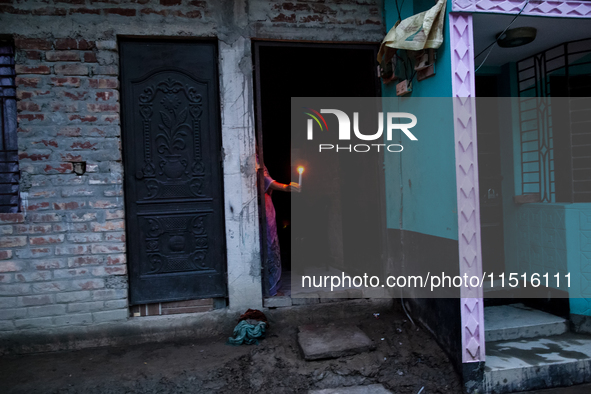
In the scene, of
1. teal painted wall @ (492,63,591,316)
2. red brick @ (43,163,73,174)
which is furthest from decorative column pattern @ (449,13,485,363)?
red brick @ (43,163,73,174)

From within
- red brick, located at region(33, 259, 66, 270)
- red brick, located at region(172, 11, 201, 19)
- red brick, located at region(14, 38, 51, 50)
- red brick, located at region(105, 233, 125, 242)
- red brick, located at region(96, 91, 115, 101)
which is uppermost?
red brick, located at region(172, 11, 201, 19)

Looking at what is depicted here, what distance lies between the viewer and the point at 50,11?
3.68m

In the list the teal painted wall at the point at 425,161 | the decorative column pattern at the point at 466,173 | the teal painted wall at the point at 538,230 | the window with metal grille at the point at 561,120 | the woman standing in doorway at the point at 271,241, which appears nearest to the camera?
the decorative column pattern at the point at 466,173

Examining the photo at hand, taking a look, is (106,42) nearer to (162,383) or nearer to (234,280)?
(234,280)

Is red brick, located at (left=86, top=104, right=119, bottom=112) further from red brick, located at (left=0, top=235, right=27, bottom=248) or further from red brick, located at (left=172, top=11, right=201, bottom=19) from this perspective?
red brick, located at (left=0, top=235, right=27, bottom=248)

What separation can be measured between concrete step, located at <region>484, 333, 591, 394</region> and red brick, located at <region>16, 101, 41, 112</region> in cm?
451

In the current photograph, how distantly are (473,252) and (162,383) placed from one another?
2.71m

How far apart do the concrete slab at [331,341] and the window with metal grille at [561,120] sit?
2525 mm

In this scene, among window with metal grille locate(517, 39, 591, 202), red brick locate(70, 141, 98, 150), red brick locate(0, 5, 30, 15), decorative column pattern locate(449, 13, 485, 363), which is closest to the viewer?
decorative column pattern locate(449, 13, 485, 363)

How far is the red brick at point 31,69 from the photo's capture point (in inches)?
143

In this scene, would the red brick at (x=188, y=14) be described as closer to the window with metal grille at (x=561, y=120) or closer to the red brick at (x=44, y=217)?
the red brick at (x=44, y=217)

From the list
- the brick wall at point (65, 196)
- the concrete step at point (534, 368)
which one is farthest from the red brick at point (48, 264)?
the concrete step at point (534, 368)

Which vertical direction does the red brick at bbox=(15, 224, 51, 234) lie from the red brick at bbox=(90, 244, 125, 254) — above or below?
above

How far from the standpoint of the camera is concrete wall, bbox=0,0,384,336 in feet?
12.0
